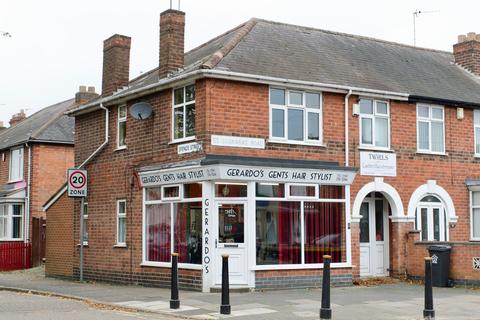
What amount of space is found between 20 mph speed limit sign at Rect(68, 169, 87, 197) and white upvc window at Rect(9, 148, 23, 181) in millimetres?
10972

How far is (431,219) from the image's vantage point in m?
21.2

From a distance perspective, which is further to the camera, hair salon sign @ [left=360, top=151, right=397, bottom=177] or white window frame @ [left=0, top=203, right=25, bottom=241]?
white window frame @ [left=0, top=203, right=25, bottom=241]

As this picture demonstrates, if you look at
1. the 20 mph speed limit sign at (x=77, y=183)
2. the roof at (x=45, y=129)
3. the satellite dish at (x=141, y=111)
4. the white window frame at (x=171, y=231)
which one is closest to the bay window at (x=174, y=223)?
the white window frame at (x=171, y=231)

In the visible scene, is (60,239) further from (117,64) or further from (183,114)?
(183,114)

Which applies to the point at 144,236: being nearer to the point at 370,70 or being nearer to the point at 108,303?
the point at 108,303

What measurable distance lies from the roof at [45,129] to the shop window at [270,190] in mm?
13861

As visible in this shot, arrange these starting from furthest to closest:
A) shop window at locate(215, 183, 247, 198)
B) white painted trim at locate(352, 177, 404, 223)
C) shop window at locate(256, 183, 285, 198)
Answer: white painted trim at locate(352, 177, 404, 223) → shop window at locate(256, 183, 285, 198) → shop window at locate(215, 183, 247, 198)

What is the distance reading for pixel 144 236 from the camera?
1945cm

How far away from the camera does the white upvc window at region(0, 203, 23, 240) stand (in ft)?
102

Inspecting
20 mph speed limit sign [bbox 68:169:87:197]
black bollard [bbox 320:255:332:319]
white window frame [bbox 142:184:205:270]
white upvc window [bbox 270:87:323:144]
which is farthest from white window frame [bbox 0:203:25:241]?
black bollard [bbox 320:255:332:319]

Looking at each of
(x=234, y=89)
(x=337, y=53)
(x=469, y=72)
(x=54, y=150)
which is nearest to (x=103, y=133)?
(x=234, y=89)

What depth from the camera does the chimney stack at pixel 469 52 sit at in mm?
24973

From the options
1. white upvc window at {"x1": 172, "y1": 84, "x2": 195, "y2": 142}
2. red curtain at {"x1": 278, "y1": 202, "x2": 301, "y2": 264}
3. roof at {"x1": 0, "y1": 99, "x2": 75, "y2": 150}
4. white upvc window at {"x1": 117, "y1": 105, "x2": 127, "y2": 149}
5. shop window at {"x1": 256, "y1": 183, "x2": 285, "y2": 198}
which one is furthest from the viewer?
roof at {"x1": 0, "y1": 99, "x2": 75, "y2": 150}

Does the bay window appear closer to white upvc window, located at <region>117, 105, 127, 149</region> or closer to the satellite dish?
the satellite dish
